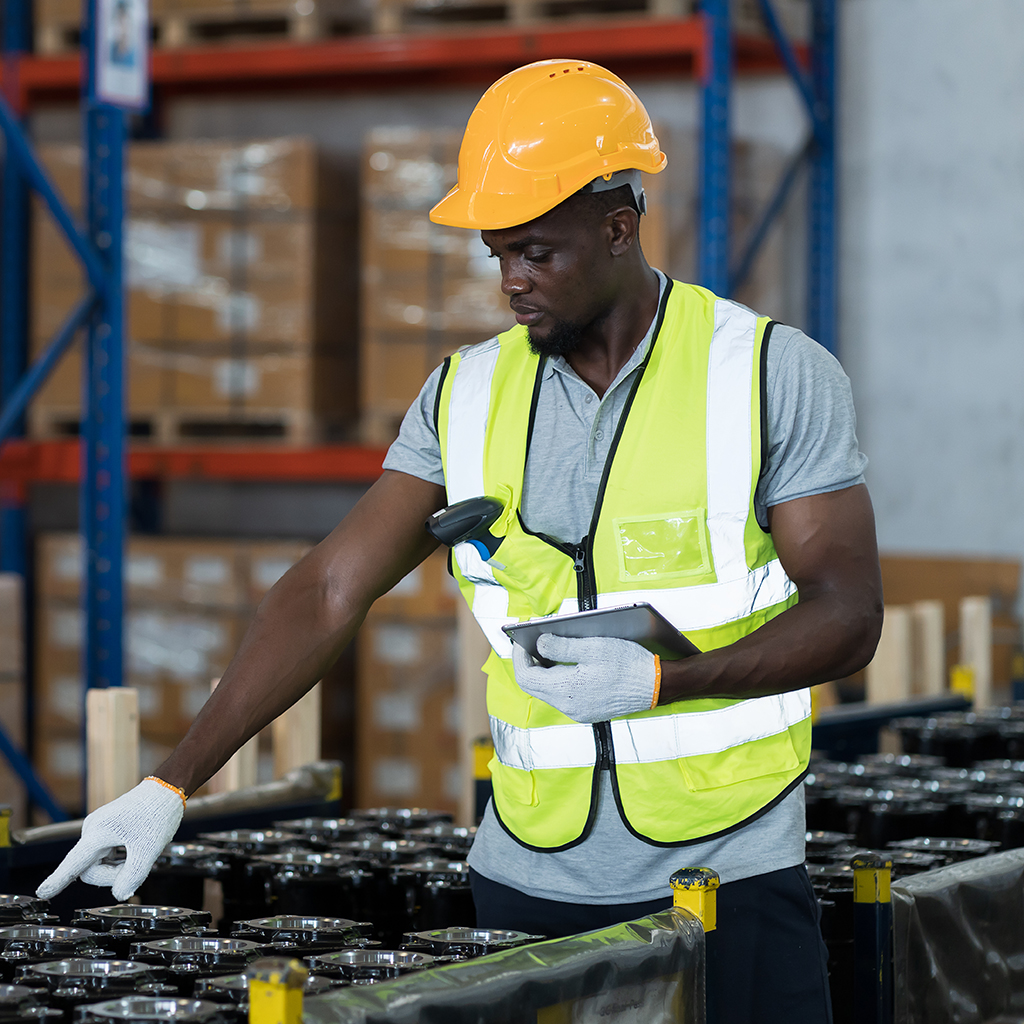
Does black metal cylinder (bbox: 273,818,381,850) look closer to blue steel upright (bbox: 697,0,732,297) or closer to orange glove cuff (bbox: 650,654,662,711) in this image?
orange glove cuff (bbox: 650,654,662,711)

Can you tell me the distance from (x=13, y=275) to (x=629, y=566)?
269 inches

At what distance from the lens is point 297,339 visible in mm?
7082

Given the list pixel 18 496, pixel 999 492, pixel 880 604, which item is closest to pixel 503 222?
pixel 880 604

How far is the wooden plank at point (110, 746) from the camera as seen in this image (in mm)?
3219

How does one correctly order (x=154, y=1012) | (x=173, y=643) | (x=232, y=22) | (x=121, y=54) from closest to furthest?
(x=154, y=1012) < (x=121, y=54) < (x=173, y=643) < (x=232, y=22)

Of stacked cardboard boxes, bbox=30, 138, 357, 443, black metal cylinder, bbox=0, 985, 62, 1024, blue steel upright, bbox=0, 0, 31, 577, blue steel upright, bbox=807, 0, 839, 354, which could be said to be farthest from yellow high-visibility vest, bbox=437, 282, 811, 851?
blue steel upright, bbox=0, 0, 31, 577

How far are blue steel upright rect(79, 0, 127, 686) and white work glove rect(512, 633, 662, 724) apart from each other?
4.02 metres

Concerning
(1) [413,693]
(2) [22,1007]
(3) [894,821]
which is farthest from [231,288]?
(2) [22,1007]

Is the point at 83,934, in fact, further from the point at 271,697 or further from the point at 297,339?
the point at 297,339

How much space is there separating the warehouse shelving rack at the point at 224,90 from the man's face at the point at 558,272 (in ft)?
12.6

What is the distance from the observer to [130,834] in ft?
7.04

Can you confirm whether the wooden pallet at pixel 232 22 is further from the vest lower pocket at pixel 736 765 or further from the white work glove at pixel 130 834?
the vest lower pocket at pixel 736 765

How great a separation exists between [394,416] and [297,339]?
560 mm

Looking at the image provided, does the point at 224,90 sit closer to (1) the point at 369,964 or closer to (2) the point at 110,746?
(2) the point at 110,746
